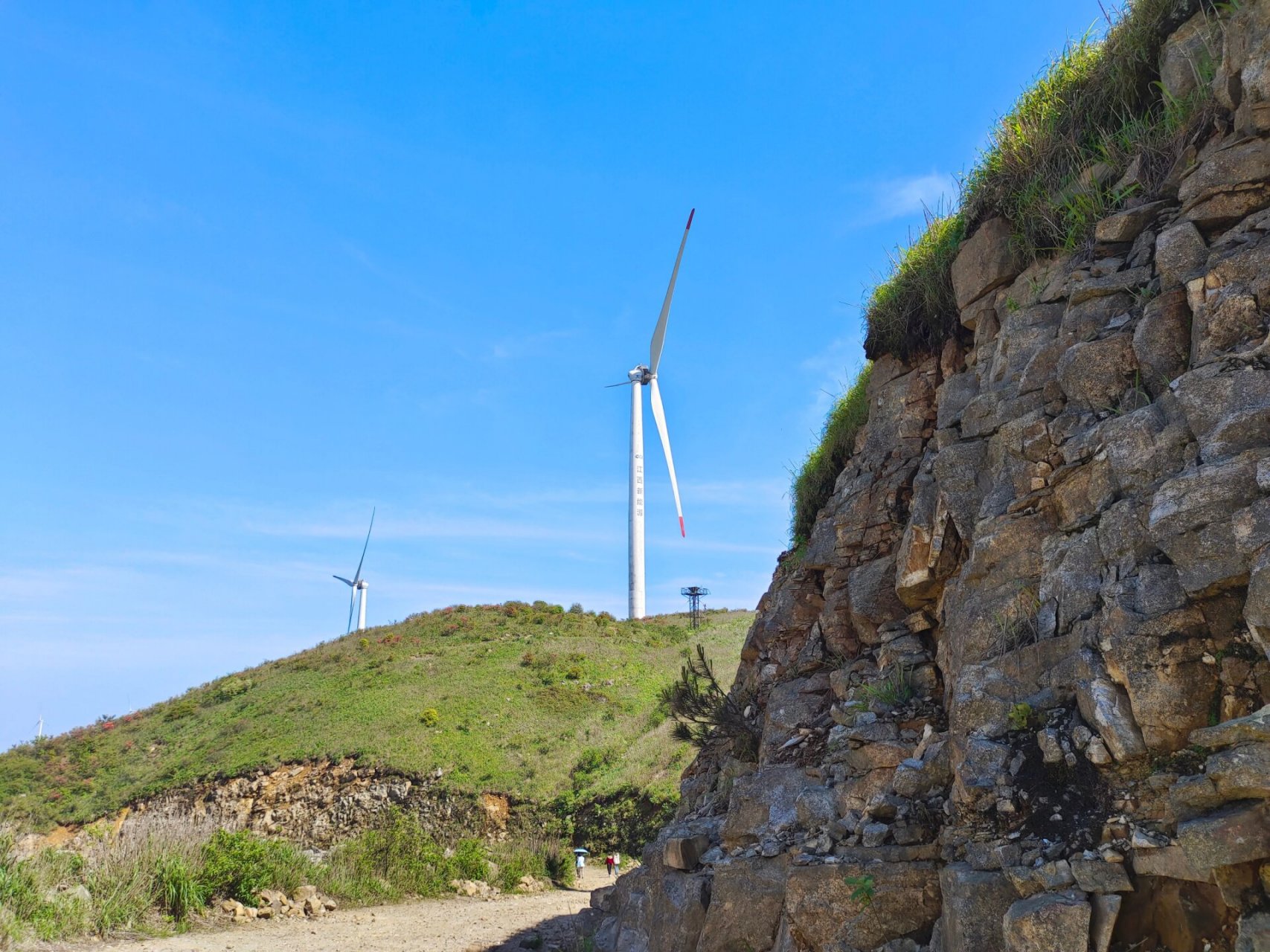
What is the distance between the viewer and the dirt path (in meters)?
16.2

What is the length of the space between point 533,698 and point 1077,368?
4401 centimetres

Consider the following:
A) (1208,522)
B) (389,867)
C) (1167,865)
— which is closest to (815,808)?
(1167,865)

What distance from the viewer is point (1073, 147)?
31.8ft

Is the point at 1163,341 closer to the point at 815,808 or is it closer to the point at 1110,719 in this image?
the point at 1110,719

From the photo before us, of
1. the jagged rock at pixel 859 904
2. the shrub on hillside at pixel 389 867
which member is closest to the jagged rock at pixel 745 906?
the jagged rock at pixel 859 904

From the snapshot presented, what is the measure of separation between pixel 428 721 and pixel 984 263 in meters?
39.5

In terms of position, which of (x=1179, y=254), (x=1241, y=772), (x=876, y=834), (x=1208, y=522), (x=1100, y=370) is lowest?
(x=876, y=834)

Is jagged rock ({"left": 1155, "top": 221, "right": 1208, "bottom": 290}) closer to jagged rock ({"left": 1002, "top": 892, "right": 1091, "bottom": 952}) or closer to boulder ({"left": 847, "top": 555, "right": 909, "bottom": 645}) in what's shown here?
boulder ({"left": 847, "top": 555, "right": 909, "bottom": 645})

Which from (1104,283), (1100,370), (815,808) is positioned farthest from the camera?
(815,808)

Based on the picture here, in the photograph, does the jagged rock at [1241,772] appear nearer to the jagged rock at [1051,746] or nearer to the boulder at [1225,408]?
the jagged rock at [1051,746]

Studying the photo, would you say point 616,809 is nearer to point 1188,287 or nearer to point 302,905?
point 302,905

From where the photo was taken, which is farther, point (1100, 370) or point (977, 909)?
point (1100, 370)

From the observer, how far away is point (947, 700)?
8422 mm

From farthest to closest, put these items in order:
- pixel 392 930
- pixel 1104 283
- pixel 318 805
A: pixel 318 805
pixel 392 930
pixel 1104 283
